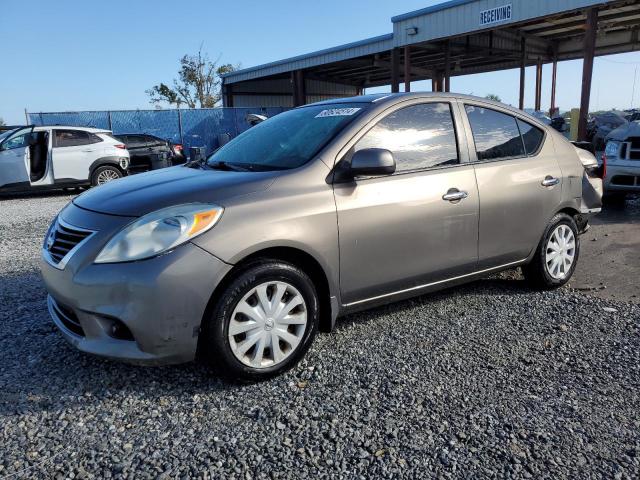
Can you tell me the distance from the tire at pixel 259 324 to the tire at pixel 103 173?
1031 cm

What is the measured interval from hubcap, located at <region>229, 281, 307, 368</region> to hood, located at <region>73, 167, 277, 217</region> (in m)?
0.57

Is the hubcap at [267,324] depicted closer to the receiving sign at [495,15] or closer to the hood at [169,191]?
the hood at [169,191]

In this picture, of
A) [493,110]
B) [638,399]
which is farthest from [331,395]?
[493,110]

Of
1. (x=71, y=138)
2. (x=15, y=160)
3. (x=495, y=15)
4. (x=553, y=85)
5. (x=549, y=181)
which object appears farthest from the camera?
(x=553, y=85)

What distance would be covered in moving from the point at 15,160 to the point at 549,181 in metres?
11.0

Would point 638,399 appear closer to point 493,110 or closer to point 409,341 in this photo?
point 409,341

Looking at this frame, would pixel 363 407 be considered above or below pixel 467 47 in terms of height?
below

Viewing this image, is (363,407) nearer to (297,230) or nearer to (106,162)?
(297,230)

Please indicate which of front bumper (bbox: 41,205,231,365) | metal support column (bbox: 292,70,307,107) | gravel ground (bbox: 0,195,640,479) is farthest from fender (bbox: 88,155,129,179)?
metal support column (bbox: 292,70,307,107)

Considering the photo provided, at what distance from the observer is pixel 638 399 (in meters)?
2.69

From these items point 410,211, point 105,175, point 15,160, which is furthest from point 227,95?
point 410,211

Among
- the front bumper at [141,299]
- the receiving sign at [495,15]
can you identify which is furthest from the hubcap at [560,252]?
the receiving sign at [495,15]

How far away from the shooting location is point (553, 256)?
438 centimetres

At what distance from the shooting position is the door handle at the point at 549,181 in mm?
4188
